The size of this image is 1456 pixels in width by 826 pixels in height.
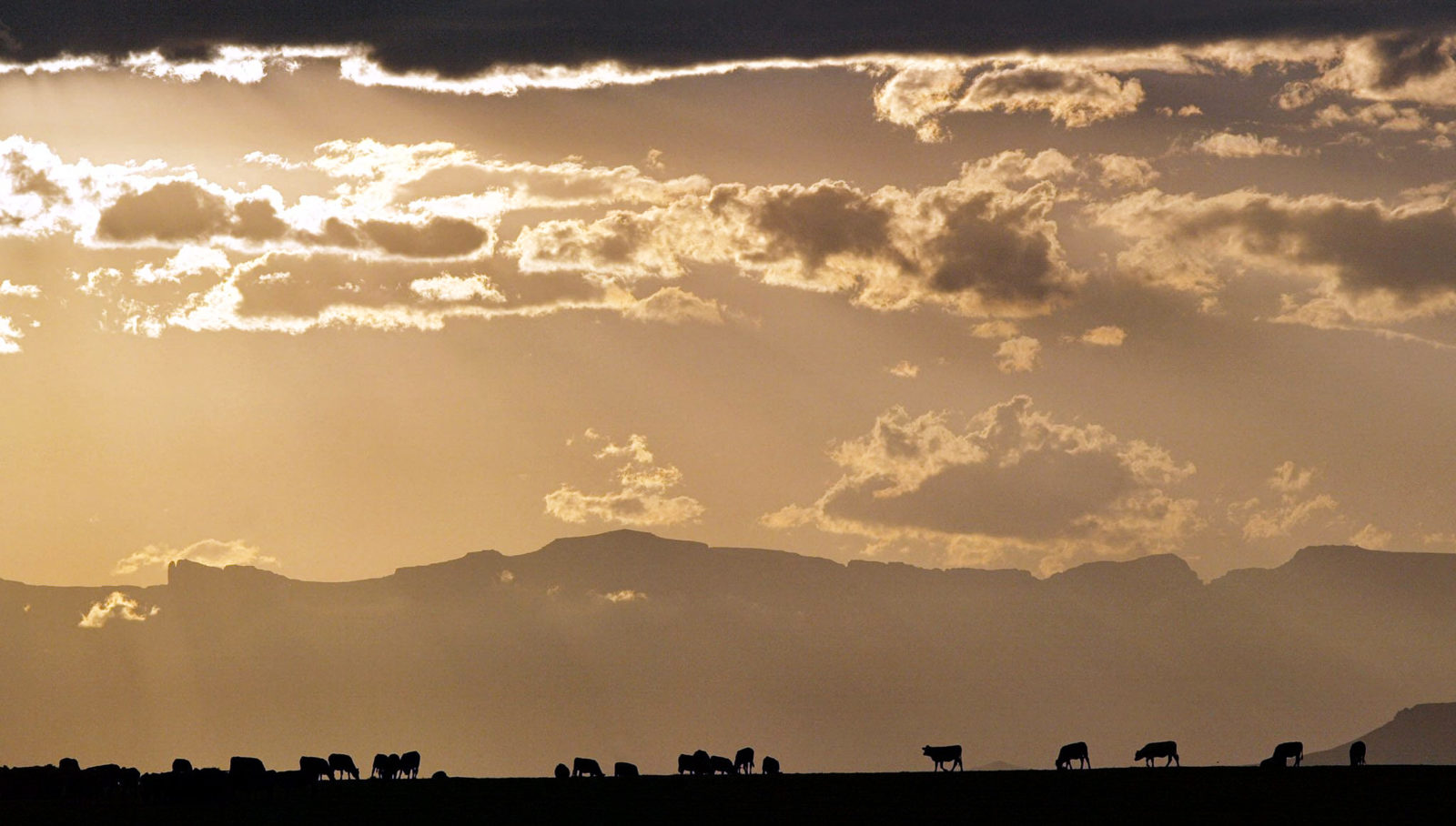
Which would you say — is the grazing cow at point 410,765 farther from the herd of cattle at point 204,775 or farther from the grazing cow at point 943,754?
the grazing cow at point 943,754

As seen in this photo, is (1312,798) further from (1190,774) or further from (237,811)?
(237,811)

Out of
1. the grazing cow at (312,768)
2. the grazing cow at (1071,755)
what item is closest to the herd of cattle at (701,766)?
the grazing cow at (312,768)

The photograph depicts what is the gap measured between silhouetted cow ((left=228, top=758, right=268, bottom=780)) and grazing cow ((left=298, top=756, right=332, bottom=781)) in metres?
A: 2.29

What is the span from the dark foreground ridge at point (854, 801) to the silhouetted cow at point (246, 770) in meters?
1.07

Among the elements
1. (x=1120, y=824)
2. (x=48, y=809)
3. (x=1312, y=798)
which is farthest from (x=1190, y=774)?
(x=48, y=809)

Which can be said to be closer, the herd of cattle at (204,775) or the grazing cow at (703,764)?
the herd of cattle at (204,775)

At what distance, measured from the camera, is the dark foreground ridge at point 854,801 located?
248ft

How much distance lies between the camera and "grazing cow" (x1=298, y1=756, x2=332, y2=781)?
103 metres

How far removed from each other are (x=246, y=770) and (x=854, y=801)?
110 ft

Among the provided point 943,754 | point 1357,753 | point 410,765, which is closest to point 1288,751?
point 1357,753

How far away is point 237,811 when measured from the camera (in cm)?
8569

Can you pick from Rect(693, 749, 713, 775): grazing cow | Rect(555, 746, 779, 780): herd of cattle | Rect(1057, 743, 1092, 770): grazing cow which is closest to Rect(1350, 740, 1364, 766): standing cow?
Rect(1057, 743, 1092, 770): grazing cow

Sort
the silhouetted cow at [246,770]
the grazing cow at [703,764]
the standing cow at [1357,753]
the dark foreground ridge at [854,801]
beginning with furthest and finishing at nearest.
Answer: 1. the grazing cow at [703,764]
2. the standing cow at [1357,753]
3. the silhouetted cow at [246,770]
4. the dark foreground ridge at [854,801]

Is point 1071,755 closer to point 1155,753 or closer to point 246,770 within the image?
point 1155,753
